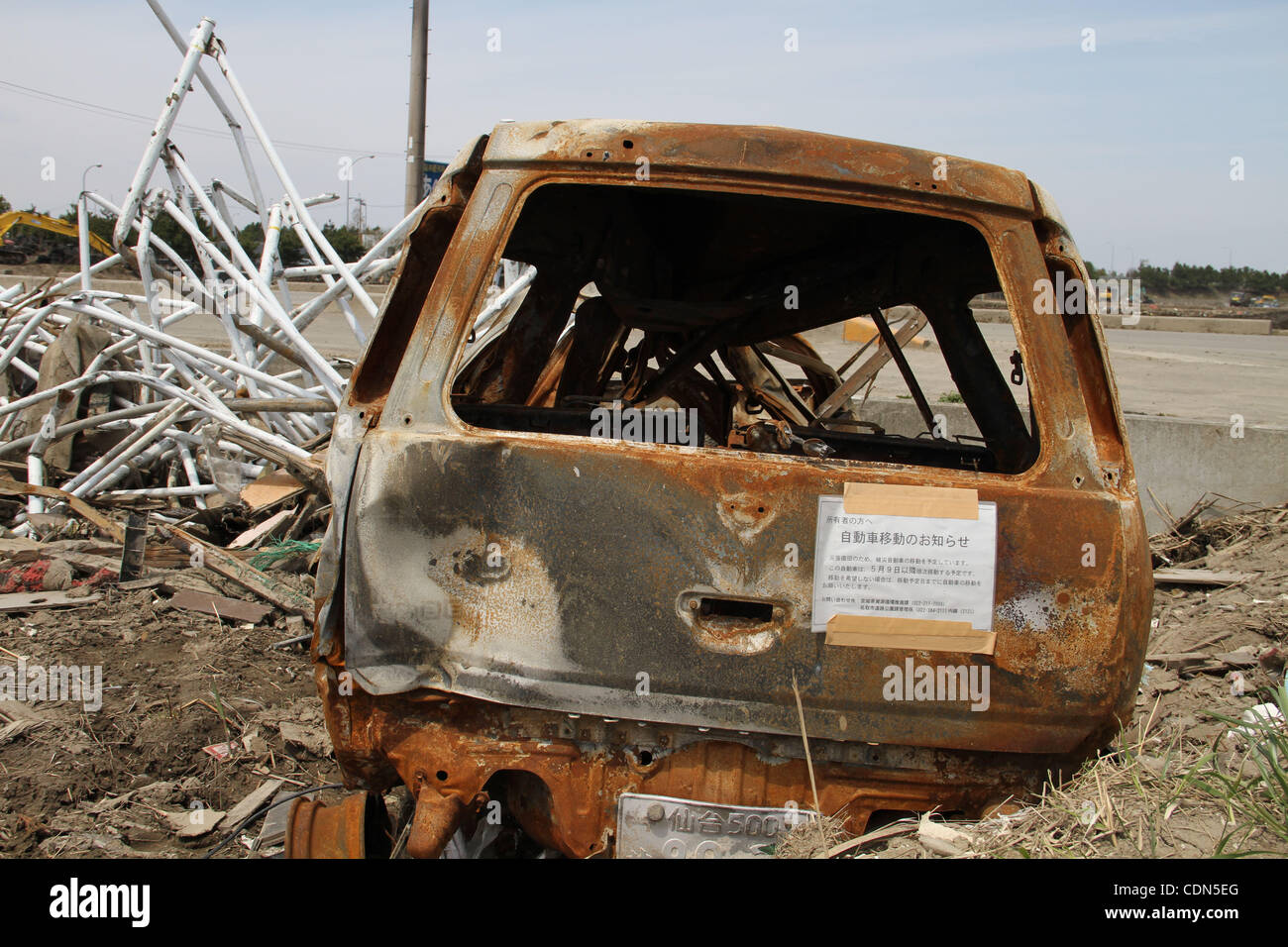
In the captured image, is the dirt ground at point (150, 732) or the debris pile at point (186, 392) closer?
the dirt ground at point (150, 732)

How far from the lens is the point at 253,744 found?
352 centimetres

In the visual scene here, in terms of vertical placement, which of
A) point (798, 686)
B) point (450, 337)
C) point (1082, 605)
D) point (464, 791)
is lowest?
point (464, 791)

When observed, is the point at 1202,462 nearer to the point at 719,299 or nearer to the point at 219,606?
the point at 719,299

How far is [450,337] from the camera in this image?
220cm

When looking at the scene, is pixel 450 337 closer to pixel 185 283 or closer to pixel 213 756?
pixel 213 756

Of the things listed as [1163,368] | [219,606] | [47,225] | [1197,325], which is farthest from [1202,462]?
[1197,325]

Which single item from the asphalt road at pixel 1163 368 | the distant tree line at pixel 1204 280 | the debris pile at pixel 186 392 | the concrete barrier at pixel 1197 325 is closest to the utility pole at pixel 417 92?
the asphalt road at pixel 1163 368

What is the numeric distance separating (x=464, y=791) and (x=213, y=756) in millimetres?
1698

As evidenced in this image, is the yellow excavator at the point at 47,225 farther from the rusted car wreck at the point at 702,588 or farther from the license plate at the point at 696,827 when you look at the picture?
the license plate at the point at 696,827

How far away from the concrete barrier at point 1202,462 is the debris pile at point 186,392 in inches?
216

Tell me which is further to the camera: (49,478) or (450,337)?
(49,478)

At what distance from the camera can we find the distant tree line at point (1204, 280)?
5597cm

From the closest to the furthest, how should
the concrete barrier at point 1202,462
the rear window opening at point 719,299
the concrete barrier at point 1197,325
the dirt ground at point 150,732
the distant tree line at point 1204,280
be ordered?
the dirt ground at point 150,732
the rear window opening at point 719,299
the concrete barrier at point 1202,462
the concrete barrier at point 1197,325
the distant tree line at point 1204,280
